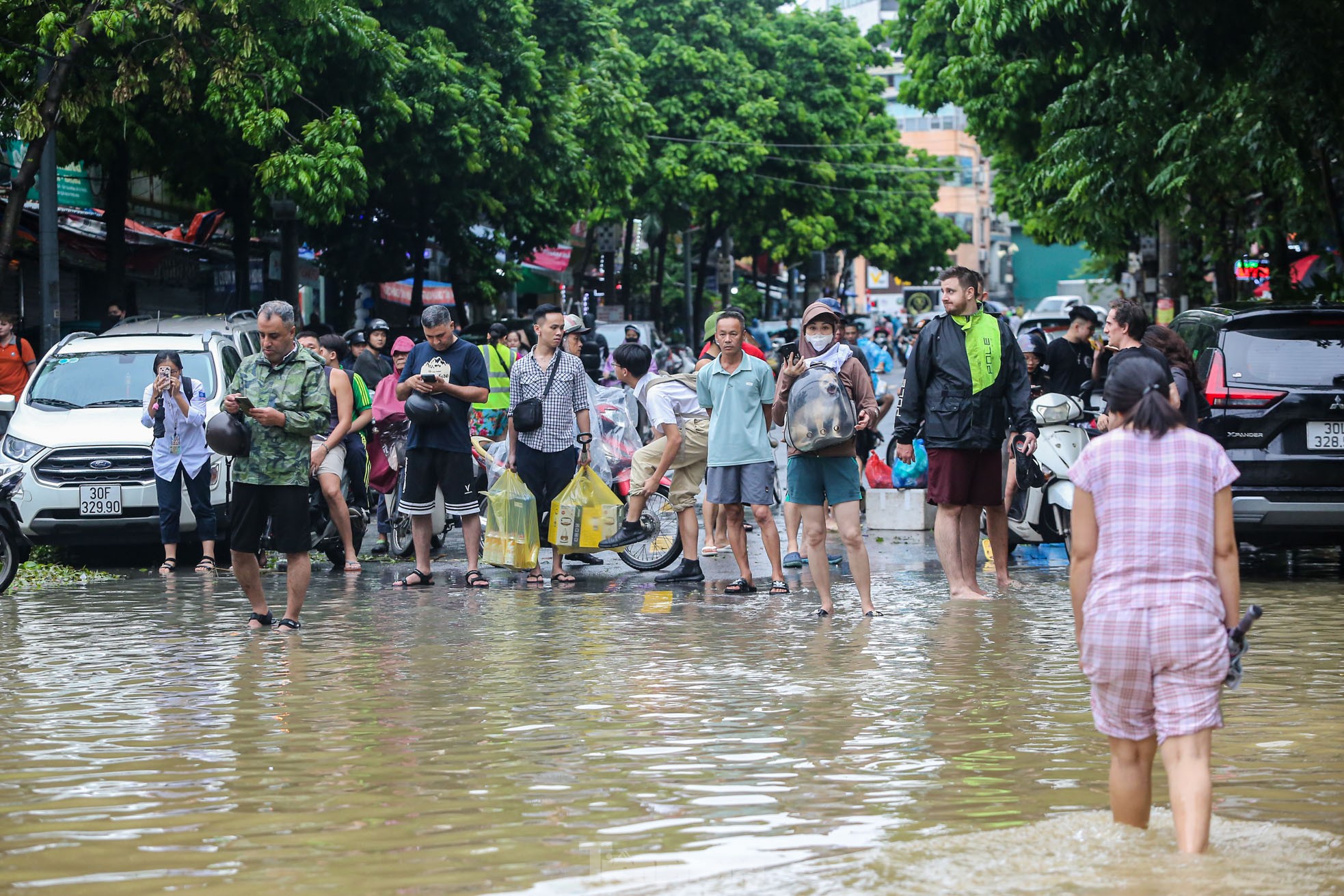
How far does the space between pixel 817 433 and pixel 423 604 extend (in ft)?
9.32

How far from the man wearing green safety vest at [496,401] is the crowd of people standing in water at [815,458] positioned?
0.03 m

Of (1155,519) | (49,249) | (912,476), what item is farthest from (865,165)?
(1155,519)

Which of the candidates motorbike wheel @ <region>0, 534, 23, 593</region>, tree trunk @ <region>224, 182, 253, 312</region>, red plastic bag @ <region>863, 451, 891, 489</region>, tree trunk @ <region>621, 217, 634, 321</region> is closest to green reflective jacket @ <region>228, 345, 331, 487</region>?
motorbike wheel @ <region>0, 534, 23, 593</region>

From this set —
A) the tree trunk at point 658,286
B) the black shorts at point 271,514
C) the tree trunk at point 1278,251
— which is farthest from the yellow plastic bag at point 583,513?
the tree trunk at point 658,286

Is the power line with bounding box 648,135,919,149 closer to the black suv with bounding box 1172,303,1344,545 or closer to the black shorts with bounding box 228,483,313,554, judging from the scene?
the black suv with bounding box 1172,303,1344,545

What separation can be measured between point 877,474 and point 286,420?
7.99 metres

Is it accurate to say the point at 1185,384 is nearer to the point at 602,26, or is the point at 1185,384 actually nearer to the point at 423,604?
Answer: the point at 423,604

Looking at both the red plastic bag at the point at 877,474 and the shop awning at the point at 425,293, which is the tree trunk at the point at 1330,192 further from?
the shop awning at the point at 425,293

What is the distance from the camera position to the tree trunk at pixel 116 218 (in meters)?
22.3

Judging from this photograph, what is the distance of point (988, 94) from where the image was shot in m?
30.8

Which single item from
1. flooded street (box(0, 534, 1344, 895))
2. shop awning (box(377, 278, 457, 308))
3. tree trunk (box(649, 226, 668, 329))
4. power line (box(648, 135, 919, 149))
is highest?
power line (box(648, 135, 919, 149))

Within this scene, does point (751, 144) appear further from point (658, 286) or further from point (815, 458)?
point (815, 458)

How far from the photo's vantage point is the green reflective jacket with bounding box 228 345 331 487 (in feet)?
32.1

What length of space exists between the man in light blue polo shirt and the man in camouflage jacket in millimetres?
2682
